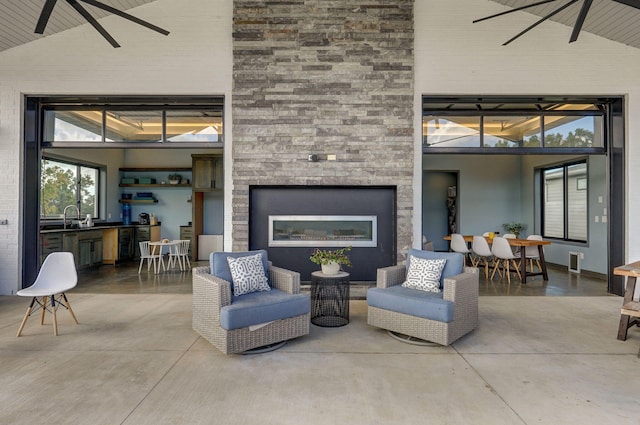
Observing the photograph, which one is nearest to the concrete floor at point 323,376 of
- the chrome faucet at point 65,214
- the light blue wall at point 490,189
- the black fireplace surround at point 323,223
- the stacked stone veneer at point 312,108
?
the black fireplace surround at point 323,223

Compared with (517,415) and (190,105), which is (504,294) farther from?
(190,105)

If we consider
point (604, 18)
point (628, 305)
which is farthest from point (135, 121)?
point (604, 18)

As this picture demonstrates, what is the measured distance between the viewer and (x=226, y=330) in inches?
120

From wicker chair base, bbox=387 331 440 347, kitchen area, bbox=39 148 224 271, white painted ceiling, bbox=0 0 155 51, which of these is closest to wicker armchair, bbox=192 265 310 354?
wicker chair base, bbox=387 331 440 347

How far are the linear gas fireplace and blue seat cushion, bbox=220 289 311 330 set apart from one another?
1872mm

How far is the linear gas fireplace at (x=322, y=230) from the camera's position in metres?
5.45

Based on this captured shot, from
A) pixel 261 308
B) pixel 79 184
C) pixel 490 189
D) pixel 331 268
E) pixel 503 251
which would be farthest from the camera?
pixel 490 189

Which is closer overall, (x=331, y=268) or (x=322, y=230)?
(x=331, y=268)

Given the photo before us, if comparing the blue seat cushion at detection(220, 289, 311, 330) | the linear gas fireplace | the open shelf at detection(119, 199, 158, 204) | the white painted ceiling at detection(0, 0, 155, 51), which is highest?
the white painted ceiling at detection(0, 0, 155, 51)

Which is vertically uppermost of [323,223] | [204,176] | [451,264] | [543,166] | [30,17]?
[30,17]

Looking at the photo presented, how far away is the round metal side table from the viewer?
3994mm

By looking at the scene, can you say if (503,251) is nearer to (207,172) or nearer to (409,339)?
(409,339)

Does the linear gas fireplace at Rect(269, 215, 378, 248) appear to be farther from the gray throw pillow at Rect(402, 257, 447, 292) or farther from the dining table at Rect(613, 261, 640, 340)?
the dining table at Rect(613, 261, 640, 340)

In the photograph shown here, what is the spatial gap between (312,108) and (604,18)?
13.6ft
